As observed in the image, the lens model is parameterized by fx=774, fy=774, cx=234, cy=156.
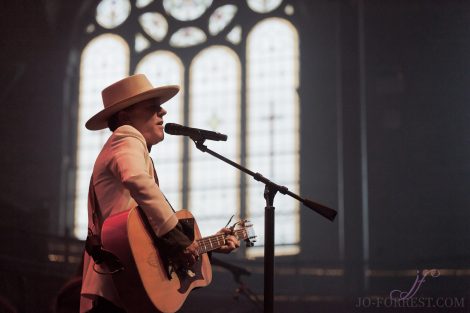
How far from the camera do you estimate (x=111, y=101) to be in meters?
3.13

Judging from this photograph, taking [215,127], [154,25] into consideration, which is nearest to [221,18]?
[154,25]

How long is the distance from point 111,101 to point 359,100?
7641 mm

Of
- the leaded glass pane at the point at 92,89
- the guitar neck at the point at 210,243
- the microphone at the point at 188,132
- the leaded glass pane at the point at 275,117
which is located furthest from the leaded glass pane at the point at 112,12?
the guitar neck at the point at 210,243

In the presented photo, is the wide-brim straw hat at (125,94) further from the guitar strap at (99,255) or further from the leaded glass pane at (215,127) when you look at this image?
the leaded glass pane at (215,127)

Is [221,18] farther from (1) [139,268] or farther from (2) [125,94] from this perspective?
(1) [139,268]

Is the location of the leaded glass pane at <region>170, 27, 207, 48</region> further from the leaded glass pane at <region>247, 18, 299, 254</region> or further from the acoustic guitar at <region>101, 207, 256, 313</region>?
the acoustic guitar at <region>101, 207, 256, 313</region>

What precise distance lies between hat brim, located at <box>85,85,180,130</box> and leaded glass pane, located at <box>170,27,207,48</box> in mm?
8799

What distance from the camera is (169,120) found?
11258 millimetres

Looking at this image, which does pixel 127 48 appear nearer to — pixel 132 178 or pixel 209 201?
pixel 209 201

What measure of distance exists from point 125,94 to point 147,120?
0.14m

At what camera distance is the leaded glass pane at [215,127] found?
11.0 metres

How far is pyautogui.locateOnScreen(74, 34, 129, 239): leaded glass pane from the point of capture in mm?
11297

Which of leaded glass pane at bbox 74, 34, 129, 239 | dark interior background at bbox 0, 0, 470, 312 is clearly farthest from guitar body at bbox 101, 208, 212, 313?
leaded glass pane at bbox 74, 34, 129, 239

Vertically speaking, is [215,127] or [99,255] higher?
[215,127]
